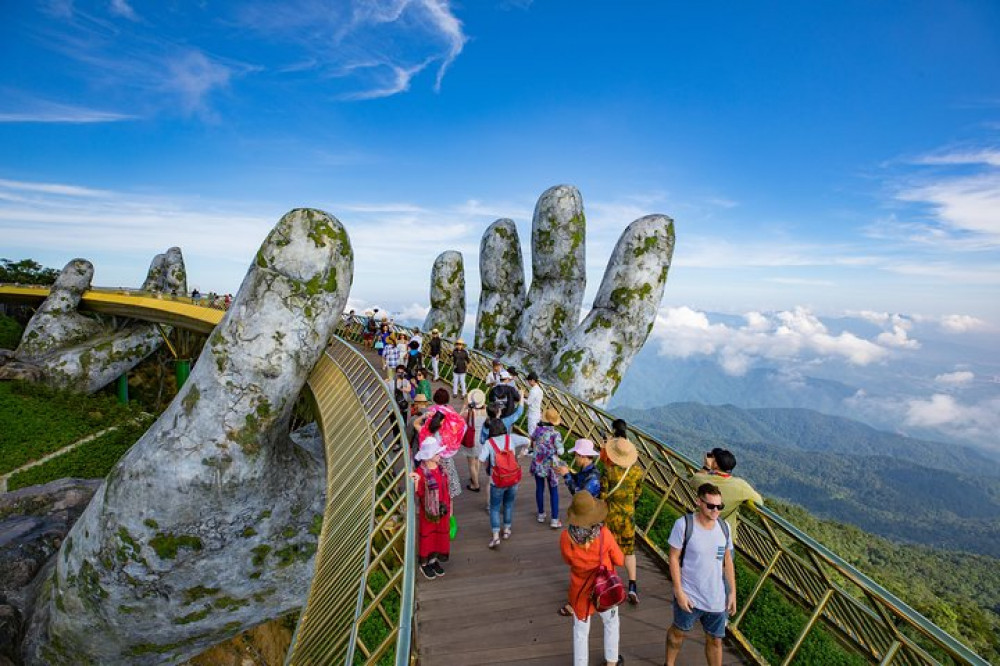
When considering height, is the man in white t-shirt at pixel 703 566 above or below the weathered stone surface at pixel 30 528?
above

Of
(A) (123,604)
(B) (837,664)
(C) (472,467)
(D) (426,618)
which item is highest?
(C) (472,467)

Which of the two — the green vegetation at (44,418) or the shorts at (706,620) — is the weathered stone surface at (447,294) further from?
the shorts at (706,620)

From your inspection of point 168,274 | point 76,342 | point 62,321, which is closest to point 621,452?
point 76,342

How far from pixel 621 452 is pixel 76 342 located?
3463 centimetres

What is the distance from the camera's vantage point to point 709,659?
15.5 feet

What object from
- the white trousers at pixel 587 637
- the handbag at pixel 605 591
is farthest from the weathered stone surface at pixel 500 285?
the handbag at pixel 605 591

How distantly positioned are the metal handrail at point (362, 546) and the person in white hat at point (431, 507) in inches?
8.4

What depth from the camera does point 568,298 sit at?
21516 millimetres

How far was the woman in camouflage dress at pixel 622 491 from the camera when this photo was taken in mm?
5809

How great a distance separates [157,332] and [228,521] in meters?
26.3

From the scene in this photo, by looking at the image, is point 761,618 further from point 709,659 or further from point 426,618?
point 426,618

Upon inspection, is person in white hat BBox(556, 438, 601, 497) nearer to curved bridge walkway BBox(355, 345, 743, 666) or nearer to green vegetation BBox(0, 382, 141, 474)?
curved bridge walkway BBox(355, 345, 743, 666)

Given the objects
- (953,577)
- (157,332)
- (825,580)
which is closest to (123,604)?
(825,580)

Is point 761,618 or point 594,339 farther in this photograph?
point 594,339
